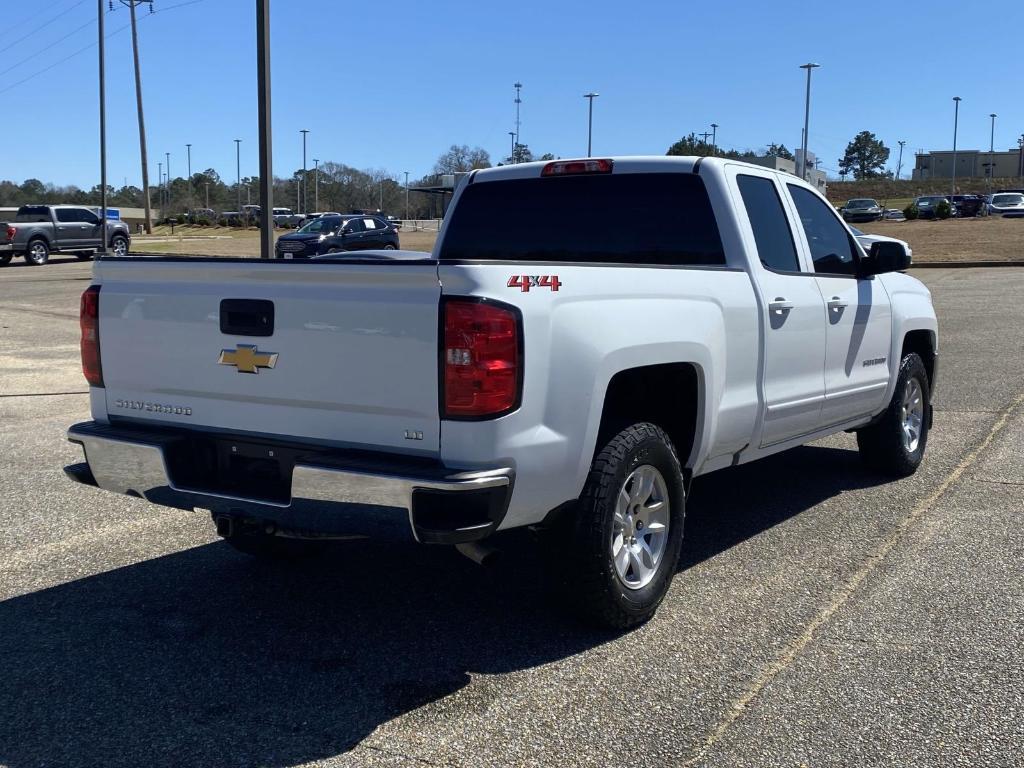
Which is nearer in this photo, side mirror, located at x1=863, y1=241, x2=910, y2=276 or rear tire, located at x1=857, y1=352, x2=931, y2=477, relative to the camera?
side mirror, located at x1=863, y1=241, x2=910, y2=276

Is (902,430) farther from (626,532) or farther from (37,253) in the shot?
(37,253)

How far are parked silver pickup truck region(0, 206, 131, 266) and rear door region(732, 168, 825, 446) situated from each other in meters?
33.0

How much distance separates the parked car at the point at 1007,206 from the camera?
5847 centimetres

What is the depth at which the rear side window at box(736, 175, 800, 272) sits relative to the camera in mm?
5516

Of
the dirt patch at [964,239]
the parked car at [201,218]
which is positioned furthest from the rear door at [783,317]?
the parked car at [201,218]

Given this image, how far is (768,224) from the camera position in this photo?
5684 mm

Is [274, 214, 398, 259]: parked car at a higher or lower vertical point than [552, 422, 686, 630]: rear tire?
higher

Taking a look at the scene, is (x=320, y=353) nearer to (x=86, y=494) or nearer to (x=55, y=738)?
(x=55, y=738)

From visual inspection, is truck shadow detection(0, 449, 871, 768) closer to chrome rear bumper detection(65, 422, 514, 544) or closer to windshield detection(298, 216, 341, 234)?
chrome rear bumper detection(65, 422, 514, 544)

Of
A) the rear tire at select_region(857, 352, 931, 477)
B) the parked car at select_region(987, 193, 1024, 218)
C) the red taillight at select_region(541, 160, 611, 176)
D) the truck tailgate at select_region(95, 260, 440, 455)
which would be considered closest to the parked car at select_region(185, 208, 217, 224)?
the parked car at select_region(987, 193, 1024, 218)

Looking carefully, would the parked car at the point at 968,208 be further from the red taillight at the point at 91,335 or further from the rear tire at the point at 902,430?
the red taillight at the point at 91,335

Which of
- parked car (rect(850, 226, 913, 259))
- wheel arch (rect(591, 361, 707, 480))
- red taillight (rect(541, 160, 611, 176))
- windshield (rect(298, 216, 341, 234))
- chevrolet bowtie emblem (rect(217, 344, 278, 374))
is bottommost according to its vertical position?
wheel arch (rect(591, 361, 707, 480))

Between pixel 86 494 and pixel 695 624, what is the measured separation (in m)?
3.99

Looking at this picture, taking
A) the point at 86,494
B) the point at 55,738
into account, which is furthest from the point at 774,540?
the point at 86,494
